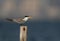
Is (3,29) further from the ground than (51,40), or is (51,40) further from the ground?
(3,29)

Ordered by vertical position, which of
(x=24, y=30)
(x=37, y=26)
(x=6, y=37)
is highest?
(x=37, y=26)

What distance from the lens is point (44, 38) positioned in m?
7.04

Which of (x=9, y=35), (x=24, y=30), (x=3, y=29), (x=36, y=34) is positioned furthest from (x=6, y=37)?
(x=24, y=30)

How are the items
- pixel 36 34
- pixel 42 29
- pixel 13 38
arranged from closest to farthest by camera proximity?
pixel 13 38 → pixel 36 34 → pixel 42 29

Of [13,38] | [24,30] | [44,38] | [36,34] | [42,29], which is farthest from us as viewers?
[42,29]

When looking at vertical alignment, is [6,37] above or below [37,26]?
below

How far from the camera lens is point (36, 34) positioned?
7.52 meters

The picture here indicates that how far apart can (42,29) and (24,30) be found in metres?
6.18

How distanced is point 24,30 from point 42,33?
→ 5.58 m

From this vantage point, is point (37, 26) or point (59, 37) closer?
point (59, 37)

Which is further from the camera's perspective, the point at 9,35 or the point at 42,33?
the point at 42,33


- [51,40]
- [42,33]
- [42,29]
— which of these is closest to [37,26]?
[42,29]

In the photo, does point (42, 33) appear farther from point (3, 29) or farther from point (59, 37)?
point (3, 29)

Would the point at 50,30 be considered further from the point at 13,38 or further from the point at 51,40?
the point at 13,38
